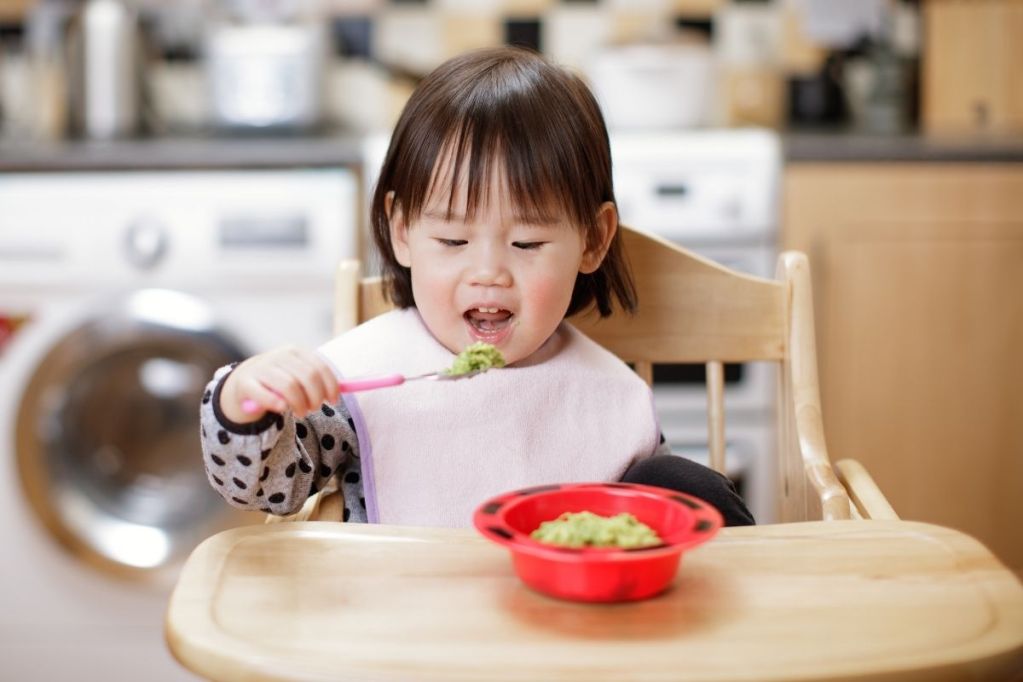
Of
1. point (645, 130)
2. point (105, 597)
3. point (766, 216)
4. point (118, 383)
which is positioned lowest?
point (105, 597)

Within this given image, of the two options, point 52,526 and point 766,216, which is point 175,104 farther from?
point 766,216

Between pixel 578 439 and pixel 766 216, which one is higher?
pixel 766 216

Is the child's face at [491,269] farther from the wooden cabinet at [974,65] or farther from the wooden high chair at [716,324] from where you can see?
the wooden cabinet at [974,65]

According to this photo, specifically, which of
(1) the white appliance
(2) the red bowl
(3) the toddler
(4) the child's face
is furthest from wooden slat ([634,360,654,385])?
(1) the white appliance

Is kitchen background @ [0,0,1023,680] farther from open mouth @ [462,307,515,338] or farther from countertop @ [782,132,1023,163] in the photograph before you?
open mouth @ [462,307,515,338]

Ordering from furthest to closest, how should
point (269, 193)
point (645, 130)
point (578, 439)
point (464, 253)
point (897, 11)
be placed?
point (897, 11)
point (645, 130)
point (269, 193)
point (578, 439)
point (464, 253)

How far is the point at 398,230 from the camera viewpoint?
1.18m

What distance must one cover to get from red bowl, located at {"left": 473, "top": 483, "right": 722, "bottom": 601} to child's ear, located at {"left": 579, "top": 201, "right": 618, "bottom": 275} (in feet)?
1.21

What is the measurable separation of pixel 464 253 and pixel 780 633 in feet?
1.56

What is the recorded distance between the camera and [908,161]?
2270mm

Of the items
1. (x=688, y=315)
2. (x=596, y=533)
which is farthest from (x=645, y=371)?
(x=596, y=533)

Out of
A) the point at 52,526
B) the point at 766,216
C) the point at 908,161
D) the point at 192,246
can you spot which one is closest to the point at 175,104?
the point at 192,246

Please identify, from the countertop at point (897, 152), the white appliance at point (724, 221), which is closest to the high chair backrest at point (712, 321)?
the white appliance at point (724, 221)

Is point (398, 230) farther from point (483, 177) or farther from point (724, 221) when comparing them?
point (724, 221)
